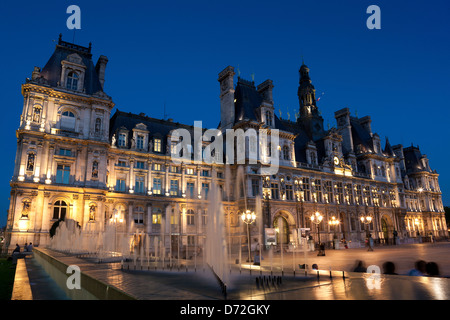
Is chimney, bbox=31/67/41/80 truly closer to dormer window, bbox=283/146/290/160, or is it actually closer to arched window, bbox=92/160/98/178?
arched window, bbox=92/160/98/178

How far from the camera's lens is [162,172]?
1523 inches

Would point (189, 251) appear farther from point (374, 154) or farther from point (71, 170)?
point (374, 154)

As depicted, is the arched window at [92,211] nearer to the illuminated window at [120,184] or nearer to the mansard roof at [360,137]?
the illuminated window at [120,184]

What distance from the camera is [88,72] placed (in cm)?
3669

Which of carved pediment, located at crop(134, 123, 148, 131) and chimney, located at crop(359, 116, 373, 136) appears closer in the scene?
A: carved pediment, located at crop(134, 123, 148, 131)

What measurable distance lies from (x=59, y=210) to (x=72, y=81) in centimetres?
1458

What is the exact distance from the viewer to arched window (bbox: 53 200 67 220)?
3041 cm

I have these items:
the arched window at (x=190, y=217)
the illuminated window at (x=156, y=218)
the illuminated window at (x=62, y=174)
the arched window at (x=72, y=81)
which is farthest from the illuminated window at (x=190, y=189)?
the arched window at (x=72, y=81)

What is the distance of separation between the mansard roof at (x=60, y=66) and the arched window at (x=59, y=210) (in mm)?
12807

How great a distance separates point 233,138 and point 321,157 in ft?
63.3

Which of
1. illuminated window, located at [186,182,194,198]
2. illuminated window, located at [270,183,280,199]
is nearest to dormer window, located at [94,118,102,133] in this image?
illuminated window, located at [186,182,194,198]

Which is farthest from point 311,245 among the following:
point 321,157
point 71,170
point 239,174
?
point 71,170

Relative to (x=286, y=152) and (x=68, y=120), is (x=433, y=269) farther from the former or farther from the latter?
(x=286, y=152)

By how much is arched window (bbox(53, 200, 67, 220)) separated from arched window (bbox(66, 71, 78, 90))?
1287 cm
